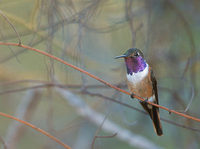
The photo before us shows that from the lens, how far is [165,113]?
4195mm

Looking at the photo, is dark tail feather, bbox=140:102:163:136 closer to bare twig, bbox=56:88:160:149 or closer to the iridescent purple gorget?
the iridescent purple gorget

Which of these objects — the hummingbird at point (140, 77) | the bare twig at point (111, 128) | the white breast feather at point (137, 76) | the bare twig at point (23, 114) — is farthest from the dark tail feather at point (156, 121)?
the bare twig at point (23, 114)

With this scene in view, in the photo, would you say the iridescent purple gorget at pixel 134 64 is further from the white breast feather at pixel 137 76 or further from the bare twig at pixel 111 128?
the bare twig at pixel 111 128

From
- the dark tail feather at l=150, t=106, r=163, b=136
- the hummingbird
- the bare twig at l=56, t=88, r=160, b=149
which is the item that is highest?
the hummingbird

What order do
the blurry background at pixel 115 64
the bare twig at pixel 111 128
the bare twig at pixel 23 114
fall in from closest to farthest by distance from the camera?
1. the blurry background at pixel 115 64
2. the bare twig at pixel 111 128
3. the bare twig at pixel 23 114

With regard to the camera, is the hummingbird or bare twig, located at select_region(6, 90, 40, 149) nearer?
the hummingbird

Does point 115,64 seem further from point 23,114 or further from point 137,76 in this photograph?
point 23,114

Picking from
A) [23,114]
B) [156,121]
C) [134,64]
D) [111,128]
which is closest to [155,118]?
[156,121]

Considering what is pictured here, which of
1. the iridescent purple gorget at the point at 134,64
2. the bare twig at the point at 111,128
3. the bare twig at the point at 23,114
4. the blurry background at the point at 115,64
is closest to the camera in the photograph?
the iridescent purple gorget at the point at 134,64

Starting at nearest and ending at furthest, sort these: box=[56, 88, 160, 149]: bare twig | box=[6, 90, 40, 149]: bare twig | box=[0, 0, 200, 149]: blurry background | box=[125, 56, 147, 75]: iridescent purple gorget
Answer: box=[125, 56, 147, 75]: iridescent purple gorget
box=[0, 0, 200, 149]: blurry background
box=[56, 88, 160, 149]: bare twig
box=[6, 90, 40, 149]: bare twig

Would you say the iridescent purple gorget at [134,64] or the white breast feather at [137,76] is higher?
the iridescent purple gorget at [134,64]

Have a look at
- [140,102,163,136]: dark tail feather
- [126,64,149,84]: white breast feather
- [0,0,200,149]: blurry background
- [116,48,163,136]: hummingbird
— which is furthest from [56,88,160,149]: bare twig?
[126,64,149,84]: white breast feather

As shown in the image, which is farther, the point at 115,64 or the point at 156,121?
the point at 115,64

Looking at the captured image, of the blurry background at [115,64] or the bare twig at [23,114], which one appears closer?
the blurry background at [115,64]
